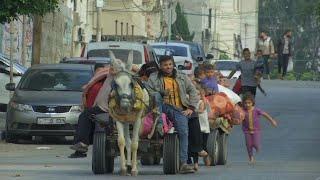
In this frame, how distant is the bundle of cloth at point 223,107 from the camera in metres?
19.7

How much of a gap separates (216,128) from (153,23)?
2816 inches

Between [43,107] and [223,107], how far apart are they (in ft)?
21.3

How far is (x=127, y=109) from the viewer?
17.2 m

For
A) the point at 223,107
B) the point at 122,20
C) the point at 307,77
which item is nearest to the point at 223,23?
the point at 307,77

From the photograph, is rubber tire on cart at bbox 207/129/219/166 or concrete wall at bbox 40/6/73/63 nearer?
rubber tire on cart at bbox 207/129/219/166

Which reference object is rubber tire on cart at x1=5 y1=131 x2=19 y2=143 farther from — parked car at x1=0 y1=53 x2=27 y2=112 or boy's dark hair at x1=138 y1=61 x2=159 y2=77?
boy's dark hair at x1=138 y1=61 x2=159 y2=77

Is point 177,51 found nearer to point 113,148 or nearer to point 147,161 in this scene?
point 147,161

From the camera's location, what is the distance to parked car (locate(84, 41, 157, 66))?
31641mm

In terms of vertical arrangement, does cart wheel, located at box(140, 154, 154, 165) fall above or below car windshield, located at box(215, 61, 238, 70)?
below

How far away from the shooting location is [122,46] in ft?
106

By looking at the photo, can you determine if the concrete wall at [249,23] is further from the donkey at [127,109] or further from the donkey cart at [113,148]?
the donkey at [127,109]

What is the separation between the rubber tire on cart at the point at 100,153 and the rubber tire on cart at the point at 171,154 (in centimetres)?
84

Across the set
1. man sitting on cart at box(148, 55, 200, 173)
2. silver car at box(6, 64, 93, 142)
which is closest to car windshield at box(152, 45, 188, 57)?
silver car at box(6, 64, 93, 142)

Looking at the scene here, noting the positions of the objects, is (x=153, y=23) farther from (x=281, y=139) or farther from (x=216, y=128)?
(x=216, y=128)
